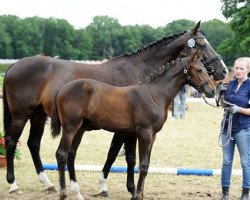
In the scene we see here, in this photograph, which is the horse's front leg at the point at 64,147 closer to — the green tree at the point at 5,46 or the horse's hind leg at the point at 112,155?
the horse's hind leg at the point at 112,155

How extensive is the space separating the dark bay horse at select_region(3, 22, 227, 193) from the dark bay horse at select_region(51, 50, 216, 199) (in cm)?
75

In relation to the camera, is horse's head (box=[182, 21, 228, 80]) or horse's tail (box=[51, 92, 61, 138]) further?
horse's head (box=[182, 21, 228, 80])

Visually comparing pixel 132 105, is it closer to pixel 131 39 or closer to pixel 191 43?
pixel 191 43

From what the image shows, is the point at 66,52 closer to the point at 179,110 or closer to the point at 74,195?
the point at 179,110

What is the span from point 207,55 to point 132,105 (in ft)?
5.84

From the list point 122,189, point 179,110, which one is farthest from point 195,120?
point 122,189

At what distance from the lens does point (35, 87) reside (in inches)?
268

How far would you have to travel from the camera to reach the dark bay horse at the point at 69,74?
6590 millimetres

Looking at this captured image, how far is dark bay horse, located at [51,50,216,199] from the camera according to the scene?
561 centimetres

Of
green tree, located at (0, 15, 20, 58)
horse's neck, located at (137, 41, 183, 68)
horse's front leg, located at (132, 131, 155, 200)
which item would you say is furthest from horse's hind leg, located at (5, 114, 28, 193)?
green tree, located at (0, 15, 20, 58)

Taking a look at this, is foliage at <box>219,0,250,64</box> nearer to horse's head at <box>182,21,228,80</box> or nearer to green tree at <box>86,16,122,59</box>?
horse's head at <box>182,21,228,80</box>

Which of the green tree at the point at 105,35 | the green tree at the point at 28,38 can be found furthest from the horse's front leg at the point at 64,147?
the green tree at the point at 105,35

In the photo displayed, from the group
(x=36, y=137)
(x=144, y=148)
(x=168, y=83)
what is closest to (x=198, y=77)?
(x=168, y=83)

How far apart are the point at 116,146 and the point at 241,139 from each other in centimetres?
173
